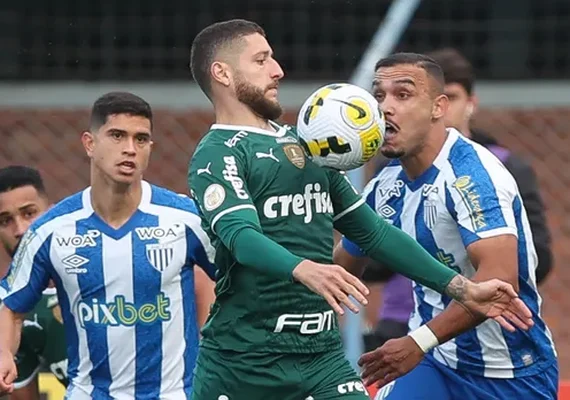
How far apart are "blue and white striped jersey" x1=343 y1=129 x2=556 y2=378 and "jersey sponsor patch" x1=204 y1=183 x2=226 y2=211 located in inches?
42.5

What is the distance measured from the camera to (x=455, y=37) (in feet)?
38.2

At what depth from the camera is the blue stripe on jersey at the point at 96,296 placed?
736 centimetres

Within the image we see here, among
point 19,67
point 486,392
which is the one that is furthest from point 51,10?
point 486,392

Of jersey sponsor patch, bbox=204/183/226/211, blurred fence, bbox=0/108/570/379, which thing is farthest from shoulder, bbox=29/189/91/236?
blurred fence, bbox=0/108/570/379

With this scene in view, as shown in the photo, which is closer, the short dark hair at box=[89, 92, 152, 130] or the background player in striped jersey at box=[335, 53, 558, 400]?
the background player in striped jersey at box=[335, 53, 558, 400]

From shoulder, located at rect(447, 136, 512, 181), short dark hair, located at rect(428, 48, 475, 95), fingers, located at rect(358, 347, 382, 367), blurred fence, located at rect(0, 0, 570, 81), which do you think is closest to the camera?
fingers, located at rect(358, 347, 382, 367)

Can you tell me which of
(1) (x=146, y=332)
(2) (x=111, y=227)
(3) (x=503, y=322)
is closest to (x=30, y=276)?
(2) (x=111, y=227)

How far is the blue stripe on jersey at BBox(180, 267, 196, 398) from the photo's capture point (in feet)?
24.3

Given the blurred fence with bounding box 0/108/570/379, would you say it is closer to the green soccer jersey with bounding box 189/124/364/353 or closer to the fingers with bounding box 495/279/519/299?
the green soccer jersey with bounding box 189/124/364/353

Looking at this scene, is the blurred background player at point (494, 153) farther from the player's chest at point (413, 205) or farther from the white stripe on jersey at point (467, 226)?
the white stripe on jersey at point (467, 226)

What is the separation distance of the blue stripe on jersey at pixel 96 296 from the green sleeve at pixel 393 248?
121cm

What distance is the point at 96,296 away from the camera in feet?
24.2

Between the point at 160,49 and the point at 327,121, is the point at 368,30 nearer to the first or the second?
the point at 160,49

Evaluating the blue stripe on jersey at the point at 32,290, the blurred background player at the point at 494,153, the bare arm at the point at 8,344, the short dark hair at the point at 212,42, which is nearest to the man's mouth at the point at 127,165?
the blue stripe on jersey at the point at 32,290
